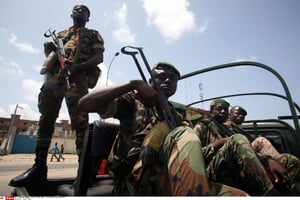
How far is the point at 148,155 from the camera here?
96 centimetres

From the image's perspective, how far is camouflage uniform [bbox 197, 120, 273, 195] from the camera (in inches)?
45.7

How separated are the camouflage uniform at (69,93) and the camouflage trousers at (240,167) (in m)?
1.21

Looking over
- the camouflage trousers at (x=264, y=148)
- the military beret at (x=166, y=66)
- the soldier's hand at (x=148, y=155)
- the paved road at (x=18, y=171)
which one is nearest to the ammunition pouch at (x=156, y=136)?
the soldier's hand at (x=148, y=155)

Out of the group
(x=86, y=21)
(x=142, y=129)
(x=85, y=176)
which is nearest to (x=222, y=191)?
(x=142, y=129)

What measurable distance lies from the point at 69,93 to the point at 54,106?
220 mm

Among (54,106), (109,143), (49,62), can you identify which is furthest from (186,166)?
(49,62)

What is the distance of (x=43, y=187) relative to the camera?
5.87 ft

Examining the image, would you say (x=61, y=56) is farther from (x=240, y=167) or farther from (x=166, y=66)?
(x=240, y=167)

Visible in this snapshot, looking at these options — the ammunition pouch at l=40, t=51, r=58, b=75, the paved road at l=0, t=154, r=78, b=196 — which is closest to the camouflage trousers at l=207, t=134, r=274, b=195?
the ammunition pouch at l=40, t=51, r=58, b=75

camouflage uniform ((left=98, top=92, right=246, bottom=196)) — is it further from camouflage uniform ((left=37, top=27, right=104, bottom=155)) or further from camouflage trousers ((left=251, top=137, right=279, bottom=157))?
camouflage trousers ((left=251, top=137, right=279, bottom=157))

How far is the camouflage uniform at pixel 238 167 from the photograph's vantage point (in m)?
1.16

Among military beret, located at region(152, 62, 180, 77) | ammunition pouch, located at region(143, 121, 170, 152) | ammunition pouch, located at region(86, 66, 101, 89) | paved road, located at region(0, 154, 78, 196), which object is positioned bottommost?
paved road, located at region(0, 154, 78, 196)

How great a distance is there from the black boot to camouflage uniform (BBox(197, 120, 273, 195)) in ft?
4.91

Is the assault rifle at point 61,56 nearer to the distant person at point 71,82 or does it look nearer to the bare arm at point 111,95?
the distant person at point 71,82
